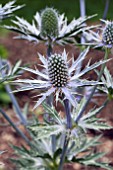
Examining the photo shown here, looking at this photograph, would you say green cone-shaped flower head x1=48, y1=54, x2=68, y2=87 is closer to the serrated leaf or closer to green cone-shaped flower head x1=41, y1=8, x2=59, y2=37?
the serrated leaf

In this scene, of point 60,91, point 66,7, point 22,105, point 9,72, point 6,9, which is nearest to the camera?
point 60,91

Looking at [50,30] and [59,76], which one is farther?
[50,30]

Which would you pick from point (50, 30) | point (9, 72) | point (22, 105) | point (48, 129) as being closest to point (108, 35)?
point (50, 30)

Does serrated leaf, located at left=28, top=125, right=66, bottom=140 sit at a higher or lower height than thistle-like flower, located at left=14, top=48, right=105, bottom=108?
lower

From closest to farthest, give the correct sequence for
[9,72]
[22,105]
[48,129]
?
[48,129]
[9,72]
[22,105]

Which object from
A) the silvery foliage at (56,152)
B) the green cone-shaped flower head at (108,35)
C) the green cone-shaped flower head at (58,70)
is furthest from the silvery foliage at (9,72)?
the green cone-shaped flower head at (108,35)

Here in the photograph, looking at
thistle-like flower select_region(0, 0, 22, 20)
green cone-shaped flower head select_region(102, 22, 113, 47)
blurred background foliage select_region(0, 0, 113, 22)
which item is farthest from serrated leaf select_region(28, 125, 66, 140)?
blurred background foliage select_region(0, 0, 113, 22)

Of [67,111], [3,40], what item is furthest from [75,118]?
[3,40]

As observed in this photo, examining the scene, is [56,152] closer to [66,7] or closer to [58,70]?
[58,70]
